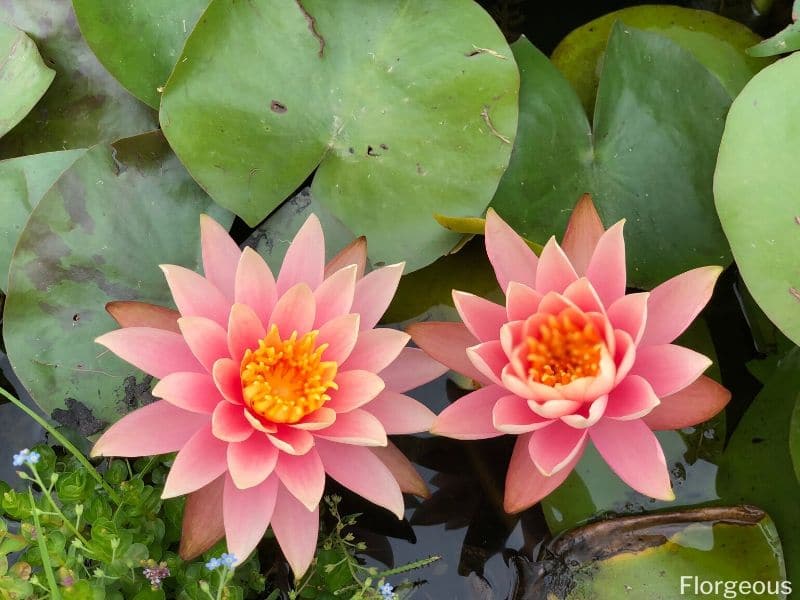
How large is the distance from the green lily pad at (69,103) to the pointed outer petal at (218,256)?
57 centimetres

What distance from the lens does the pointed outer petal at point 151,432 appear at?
4.03 ft

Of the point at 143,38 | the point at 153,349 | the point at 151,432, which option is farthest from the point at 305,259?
the point at 143,38

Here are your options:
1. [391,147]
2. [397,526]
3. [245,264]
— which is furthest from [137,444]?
[391,147]

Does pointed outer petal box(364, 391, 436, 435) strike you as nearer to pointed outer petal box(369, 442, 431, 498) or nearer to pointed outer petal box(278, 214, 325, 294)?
pointed outer petal box(369, 442, 431, 498)

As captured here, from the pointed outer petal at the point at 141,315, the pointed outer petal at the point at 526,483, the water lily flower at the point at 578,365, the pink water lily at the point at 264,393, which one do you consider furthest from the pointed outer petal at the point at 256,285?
the pointed outer petal at the point at 526,483

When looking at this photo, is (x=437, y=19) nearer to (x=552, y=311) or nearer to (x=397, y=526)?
(x=552, y=311)

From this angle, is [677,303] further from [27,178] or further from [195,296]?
[27,178]

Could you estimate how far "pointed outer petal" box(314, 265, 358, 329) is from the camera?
48.7 inches

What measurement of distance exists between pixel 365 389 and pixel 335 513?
0.50 meters

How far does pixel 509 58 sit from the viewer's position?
61.8 inches

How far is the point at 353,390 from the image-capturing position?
47.8 inches

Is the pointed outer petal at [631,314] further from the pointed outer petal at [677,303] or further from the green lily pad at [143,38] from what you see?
the green lily pad at [143,38]

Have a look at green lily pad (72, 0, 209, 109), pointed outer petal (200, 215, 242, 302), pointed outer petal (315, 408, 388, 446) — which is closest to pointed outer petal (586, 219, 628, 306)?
pointed outer petal (315, 408, 388, 446)

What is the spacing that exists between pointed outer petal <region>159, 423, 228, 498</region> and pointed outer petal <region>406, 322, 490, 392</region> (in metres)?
0.36
